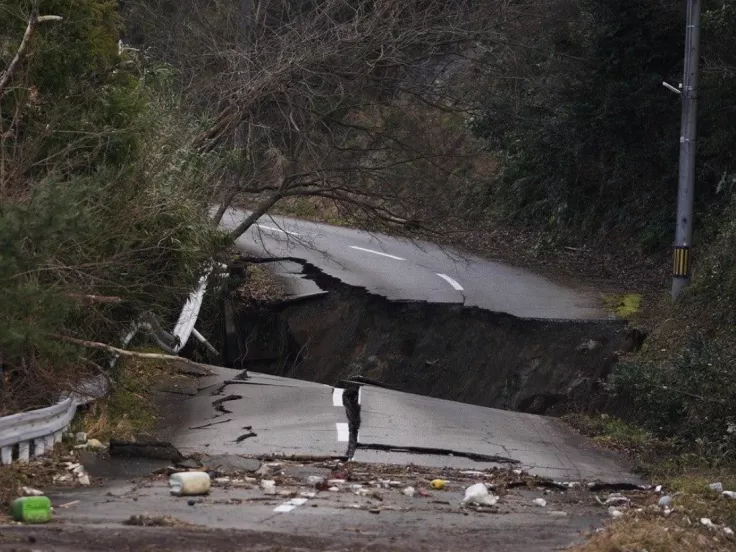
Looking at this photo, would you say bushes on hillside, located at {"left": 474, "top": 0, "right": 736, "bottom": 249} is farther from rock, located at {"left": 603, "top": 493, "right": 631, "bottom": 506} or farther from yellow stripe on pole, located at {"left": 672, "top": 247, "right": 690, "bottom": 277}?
rock, located at {"left": 603, "top": 493, "right": 631, "bottom": 506}

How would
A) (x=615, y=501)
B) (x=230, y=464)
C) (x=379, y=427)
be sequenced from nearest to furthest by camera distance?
(x=615, y=501) < (x=230, y=464) < (x=379, y=427)

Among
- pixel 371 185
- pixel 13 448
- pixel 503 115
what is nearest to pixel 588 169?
pixel 503 115

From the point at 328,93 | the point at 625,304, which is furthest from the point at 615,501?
the point at 328,93

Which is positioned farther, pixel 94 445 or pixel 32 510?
pixel 94 445

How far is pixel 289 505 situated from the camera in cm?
761

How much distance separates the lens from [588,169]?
2289 centimetres

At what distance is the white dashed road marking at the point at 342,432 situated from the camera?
1051cm

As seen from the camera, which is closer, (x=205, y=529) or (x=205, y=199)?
(x=205, y=529)

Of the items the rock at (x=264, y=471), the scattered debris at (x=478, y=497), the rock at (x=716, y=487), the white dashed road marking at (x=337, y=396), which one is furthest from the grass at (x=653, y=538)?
the white dashed road marking at (x=337, y=396)

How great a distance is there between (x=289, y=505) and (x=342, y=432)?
3211mm

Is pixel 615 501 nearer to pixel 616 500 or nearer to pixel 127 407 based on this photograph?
pixel 616 500

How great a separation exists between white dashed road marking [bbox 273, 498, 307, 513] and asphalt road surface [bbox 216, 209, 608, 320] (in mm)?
9555

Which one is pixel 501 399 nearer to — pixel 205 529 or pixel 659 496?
pixel 659 496

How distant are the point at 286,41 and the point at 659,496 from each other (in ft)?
39.9
